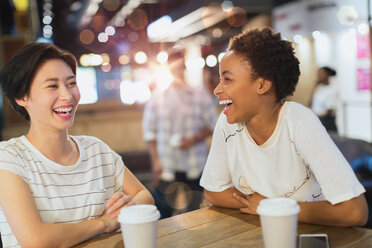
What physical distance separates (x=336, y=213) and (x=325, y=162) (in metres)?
0.18

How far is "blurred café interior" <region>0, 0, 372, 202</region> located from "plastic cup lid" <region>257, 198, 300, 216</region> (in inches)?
103

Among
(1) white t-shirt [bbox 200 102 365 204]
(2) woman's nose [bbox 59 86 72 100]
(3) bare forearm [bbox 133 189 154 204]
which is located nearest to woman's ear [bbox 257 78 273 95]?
(1) white t-shirt [bbox 200 102 365 204]

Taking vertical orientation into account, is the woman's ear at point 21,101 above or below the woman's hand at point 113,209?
above

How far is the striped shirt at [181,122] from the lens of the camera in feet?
12.4

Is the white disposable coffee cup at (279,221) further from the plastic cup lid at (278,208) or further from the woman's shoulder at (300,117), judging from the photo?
the woman's shoulder at (300,117)

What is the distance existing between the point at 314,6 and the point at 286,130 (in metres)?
6.97

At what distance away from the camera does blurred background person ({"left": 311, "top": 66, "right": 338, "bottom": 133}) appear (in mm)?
6398

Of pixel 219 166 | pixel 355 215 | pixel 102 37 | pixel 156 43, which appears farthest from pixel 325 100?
pixel 102 37

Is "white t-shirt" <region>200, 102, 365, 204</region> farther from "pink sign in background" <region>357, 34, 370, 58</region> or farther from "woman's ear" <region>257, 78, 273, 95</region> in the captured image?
"pink sign in background" <region>357, 34, 370, 58</region>

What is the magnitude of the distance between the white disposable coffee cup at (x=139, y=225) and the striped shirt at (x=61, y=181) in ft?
1.98

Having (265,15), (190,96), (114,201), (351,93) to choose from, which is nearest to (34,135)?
(114,201)

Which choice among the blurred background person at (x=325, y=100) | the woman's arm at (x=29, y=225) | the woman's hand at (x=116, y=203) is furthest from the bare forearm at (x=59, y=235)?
the blurred background person at (x=325, y=100)

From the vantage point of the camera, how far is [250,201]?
1.71 metres

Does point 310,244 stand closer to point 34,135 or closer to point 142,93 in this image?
point 34,135
